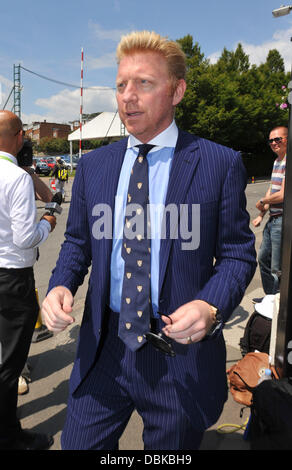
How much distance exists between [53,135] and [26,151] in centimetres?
10023

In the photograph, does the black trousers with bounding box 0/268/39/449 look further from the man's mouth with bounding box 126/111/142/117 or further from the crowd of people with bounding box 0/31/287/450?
the man's mouth with bounding box 126/111/142/117

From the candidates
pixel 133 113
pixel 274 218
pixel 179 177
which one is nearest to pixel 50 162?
pixel 274 218

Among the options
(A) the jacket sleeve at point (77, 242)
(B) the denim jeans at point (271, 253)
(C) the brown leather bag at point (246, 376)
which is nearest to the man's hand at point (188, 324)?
(A) the jacket sleeve at point (77, 242)

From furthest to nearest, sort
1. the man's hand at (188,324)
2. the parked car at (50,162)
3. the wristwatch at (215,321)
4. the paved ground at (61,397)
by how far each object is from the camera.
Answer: the parked car at (50,162) → the paved ground at (61,397) → the wristwatch at (215,321) → the man's hand at (188,324)

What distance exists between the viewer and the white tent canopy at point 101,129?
112 ft

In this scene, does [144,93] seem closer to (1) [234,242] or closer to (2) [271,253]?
(1) [234,242]

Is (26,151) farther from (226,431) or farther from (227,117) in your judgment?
(227,117)

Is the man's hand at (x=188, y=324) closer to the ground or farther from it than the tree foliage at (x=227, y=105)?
closer to the ground

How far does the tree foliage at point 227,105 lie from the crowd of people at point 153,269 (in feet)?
86.8

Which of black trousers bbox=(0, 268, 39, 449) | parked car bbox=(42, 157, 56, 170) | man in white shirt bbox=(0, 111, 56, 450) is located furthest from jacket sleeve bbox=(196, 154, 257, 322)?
parked car bbox=(42, 157, 56, 170)

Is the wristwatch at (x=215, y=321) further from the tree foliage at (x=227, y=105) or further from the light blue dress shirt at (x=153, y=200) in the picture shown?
the tree foliage at (x=227, y=105)

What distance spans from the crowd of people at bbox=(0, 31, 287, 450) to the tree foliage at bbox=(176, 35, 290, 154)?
2646cm

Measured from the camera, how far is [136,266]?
1.41 meters

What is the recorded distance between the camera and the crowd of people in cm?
139
